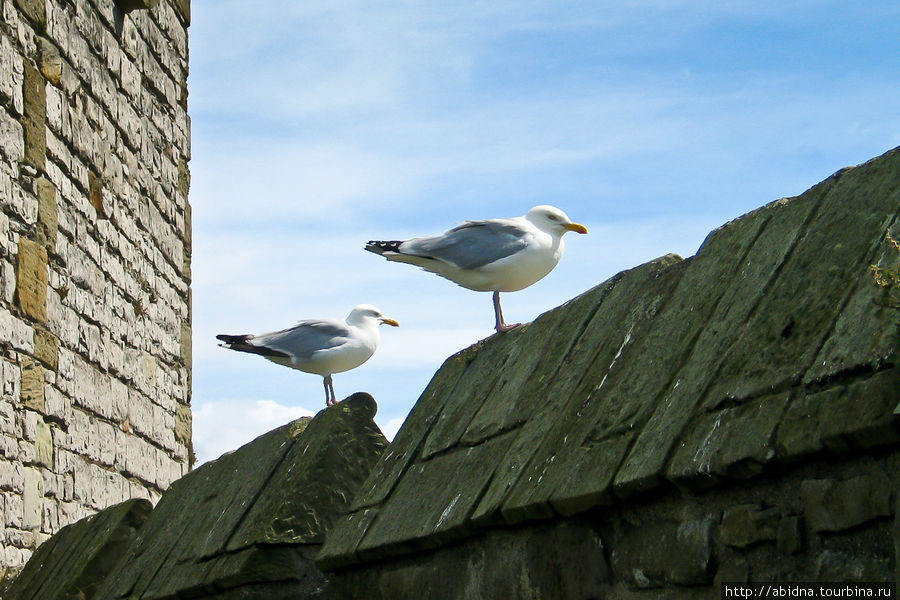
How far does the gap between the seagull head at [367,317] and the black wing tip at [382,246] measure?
1825 millimetres

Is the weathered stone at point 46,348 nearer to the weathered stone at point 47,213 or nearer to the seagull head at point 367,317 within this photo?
the weathered stone at point 47,213

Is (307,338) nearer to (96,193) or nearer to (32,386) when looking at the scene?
(32,386)

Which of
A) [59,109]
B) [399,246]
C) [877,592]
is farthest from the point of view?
[59,109]

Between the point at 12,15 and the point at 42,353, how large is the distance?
5.80 feet

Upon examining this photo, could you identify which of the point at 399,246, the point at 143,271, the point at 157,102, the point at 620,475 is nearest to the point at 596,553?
the point at 620,475

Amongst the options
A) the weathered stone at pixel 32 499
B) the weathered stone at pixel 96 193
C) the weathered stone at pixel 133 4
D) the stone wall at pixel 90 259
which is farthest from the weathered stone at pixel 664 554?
the weathered stone at pixel 133 4

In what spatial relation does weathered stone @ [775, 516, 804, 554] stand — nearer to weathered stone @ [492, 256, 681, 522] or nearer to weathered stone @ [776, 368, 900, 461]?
weathered stone @ [776, 368, 900, 461]

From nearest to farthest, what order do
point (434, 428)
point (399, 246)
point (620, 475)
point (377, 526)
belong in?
point (620, 475) → point (377, 526) → point (434, 428) → point (399, 246)

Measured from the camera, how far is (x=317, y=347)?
6.19m

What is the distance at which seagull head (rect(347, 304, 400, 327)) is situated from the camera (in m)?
6.79

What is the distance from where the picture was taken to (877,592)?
4.49 ft

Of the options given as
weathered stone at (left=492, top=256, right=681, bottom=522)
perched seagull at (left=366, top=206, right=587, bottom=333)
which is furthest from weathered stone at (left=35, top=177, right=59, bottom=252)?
weathered stone at (left=492, top=256, right=681, bottom=522)

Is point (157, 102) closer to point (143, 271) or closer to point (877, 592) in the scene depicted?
point (143, 271)

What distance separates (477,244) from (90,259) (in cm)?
348
